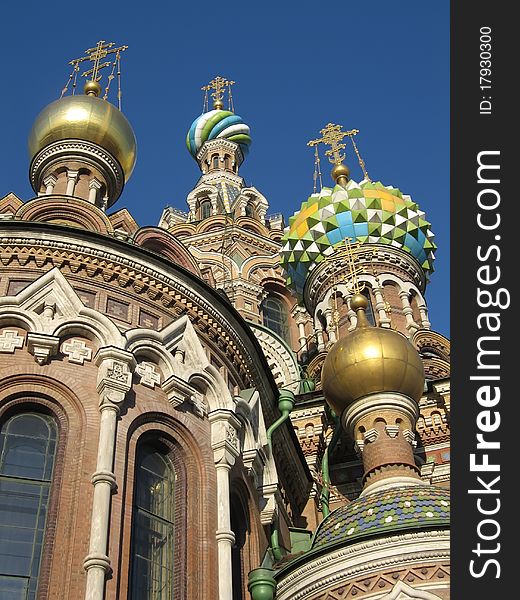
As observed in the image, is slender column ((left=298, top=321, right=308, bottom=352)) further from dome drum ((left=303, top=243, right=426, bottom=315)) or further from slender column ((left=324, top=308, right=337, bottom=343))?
slender column ((left=324, top=308, right=337, bottom=343))

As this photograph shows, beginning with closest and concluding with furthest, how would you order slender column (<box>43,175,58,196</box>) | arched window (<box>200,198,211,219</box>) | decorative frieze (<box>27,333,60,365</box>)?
decorative frieze (<box>27,333,60,365</box>), slender column (<box>43,175,58,196</box>), arched window (<box>200,198,211,219</box>)

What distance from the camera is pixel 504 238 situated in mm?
5961

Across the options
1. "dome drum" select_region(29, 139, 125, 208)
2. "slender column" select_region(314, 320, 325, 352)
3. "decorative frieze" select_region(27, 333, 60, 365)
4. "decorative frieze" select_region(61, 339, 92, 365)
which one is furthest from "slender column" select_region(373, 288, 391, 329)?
"decorative frieze" select_region(27, 333, 60, 365)

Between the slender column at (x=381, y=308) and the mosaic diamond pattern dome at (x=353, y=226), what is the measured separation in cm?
123

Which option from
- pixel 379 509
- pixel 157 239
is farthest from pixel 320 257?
pixel 379 509

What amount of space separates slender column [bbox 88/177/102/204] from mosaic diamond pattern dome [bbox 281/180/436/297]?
514cm

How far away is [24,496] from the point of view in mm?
7426

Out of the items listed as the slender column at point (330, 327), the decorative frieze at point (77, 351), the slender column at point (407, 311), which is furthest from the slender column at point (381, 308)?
the decorative frieze at point (77, 351)

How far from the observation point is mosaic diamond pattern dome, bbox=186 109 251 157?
29438 mm

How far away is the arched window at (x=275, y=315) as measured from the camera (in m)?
21.1

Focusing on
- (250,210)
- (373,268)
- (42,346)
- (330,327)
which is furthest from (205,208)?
(42,346)

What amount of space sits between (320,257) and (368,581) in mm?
10210

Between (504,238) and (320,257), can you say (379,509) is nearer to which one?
(504,238)

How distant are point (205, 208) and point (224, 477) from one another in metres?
18.7
